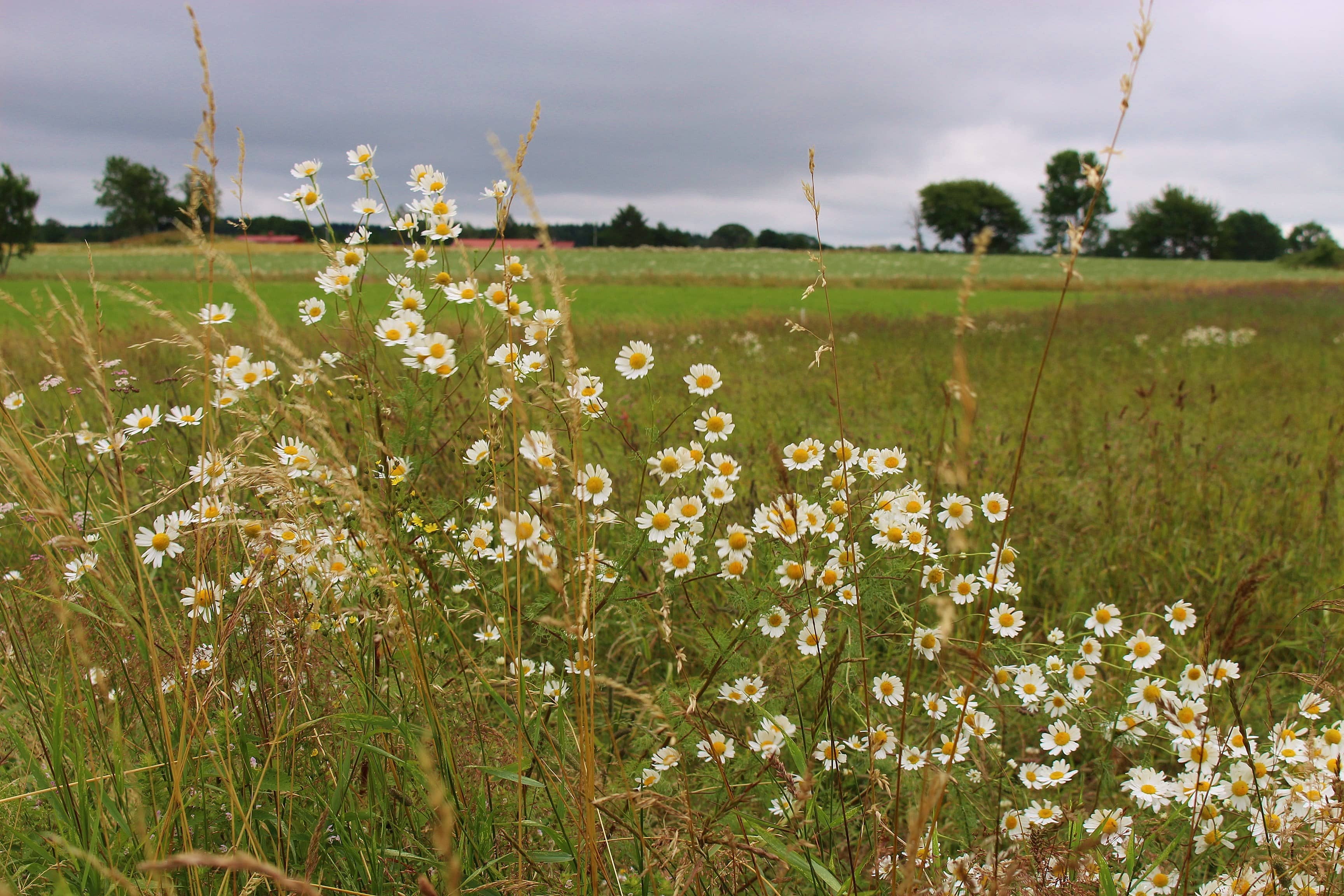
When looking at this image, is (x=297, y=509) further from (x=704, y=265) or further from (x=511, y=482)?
(x=704, y=265)

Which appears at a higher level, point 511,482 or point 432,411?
point 432,411

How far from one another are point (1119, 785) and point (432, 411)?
6.42ft

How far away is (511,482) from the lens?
6.07ft

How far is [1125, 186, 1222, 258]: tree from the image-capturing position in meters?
70.4

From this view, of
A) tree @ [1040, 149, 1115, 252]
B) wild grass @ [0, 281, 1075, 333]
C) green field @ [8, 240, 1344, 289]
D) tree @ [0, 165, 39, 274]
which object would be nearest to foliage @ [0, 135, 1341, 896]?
wild grass @ [0, 281, 1075, 333]

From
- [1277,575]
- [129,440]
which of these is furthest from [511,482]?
[1277,575]

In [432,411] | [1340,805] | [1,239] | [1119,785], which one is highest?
[1,239]

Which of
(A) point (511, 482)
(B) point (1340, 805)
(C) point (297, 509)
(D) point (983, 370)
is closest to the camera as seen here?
(B) point (1340, 805)

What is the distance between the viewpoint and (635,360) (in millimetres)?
1910

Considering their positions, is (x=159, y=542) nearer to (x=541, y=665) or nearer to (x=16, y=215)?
(x=541, y=665)

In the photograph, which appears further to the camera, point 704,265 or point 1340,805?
point 704,265

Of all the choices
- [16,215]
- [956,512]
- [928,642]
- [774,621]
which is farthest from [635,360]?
[16,215]

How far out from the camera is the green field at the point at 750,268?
29656 millimetres

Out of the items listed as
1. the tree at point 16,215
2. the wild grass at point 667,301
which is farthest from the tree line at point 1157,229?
the tree at point 16,215
